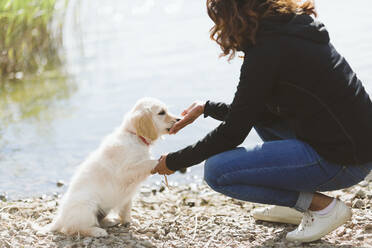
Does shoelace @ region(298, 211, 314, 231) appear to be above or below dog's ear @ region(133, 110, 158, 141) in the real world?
below

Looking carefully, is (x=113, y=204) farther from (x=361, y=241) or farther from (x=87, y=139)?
(x=87, y=139)

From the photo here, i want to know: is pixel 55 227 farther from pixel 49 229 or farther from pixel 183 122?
pixel 183 122

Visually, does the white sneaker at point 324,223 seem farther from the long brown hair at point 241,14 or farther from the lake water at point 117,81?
the lake water at point 117,81

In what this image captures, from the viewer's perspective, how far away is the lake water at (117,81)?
615cm

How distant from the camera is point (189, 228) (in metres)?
3.68

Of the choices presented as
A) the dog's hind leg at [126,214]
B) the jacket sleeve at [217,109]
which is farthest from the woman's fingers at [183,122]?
the dog's hind leg at [126,214]

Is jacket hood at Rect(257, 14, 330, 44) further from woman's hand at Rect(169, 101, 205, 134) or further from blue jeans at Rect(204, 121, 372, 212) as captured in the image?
woman's hand at Rect(169, 101, 205, 134)

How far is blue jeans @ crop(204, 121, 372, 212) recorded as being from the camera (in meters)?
3.04

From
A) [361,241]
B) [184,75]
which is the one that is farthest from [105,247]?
[184,75]

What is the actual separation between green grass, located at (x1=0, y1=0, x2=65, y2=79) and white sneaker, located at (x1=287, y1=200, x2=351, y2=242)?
5673mm

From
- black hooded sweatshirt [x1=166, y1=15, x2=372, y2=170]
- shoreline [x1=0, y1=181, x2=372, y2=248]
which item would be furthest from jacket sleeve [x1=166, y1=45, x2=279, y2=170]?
shoreline [x1=0, y1=181, x2=372, y2=248]

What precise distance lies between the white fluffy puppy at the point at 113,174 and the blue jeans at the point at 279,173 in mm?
598

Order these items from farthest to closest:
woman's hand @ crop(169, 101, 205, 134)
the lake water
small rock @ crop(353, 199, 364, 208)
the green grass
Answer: the green grass → the lake water → small rock @ crop(353, 199, 364, 208) → woman's hand @ crop(169, 101, 205, 134)

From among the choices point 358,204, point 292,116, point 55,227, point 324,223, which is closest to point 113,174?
point 55,227
